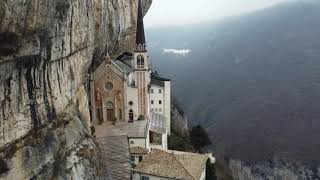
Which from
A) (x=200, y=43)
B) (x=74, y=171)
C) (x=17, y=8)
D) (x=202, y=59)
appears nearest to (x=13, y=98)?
(x=17, y=8)

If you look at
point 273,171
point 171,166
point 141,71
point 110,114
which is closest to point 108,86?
point 110,114

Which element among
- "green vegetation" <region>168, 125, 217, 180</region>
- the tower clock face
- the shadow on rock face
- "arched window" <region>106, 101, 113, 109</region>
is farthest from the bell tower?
the shadow on rock face

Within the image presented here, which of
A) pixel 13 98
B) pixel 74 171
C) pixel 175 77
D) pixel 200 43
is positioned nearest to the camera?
pixel 13 98

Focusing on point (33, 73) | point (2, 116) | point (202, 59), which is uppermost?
point (202, 59)

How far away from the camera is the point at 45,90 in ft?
102

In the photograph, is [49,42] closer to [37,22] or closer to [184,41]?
[37,22]

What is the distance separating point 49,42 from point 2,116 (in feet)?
16.0

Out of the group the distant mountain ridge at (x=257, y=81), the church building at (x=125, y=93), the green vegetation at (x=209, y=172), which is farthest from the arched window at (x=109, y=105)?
the distant mountain ridge at (x=257, y=81)

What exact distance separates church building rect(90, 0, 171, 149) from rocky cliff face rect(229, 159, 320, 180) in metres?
17.3

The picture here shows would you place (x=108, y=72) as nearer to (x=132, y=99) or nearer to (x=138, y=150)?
(x=132, y=99)

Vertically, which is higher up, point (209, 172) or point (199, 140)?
point (199, 140)

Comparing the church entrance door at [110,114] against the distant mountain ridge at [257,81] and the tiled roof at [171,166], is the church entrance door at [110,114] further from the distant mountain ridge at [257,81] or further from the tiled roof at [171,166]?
the distant mountain ridge at [257,81]

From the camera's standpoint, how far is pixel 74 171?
3422cm

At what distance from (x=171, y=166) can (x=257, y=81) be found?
72.1 meters
